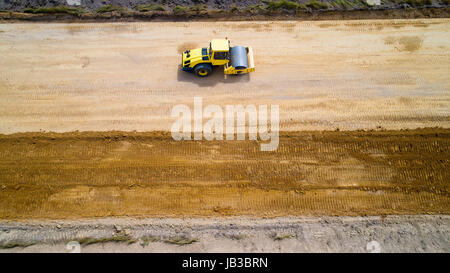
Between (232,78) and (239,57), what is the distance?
3.20 ft

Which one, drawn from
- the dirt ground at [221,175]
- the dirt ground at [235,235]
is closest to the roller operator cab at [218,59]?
the dirt ground at [221,175]

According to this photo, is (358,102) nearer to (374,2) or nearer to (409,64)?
(409,64)

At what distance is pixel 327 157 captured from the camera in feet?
35.0

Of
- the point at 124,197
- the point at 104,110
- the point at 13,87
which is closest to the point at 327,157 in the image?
the point at 124,197

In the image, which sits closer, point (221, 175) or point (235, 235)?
point (235, 235)

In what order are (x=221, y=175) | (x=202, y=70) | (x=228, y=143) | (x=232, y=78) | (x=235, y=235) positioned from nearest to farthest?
(x=235, y=235) < (x=221, y=175) < (x=228, y=143) < (x=202, y=70) < (x=232, y=78)

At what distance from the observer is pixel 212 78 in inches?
500

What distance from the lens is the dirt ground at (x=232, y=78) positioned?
1154cm

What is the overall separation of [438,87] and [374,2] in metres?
5.60

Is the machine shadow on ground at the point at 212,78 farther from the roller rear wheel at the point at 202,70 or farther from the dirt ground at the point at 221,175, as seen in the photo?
the dirt ground at the point at 221,175

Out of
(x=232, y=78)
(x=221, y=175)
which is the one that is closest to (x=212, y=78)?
(x=232, y=78)

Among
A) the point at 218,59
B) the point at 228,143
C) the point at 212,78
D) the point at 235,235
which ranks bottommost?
the point at 235,235

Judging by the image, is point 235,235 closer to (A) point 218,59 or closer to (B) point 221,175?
(B) point 221,175

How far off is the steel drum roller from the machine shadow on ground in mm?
657
